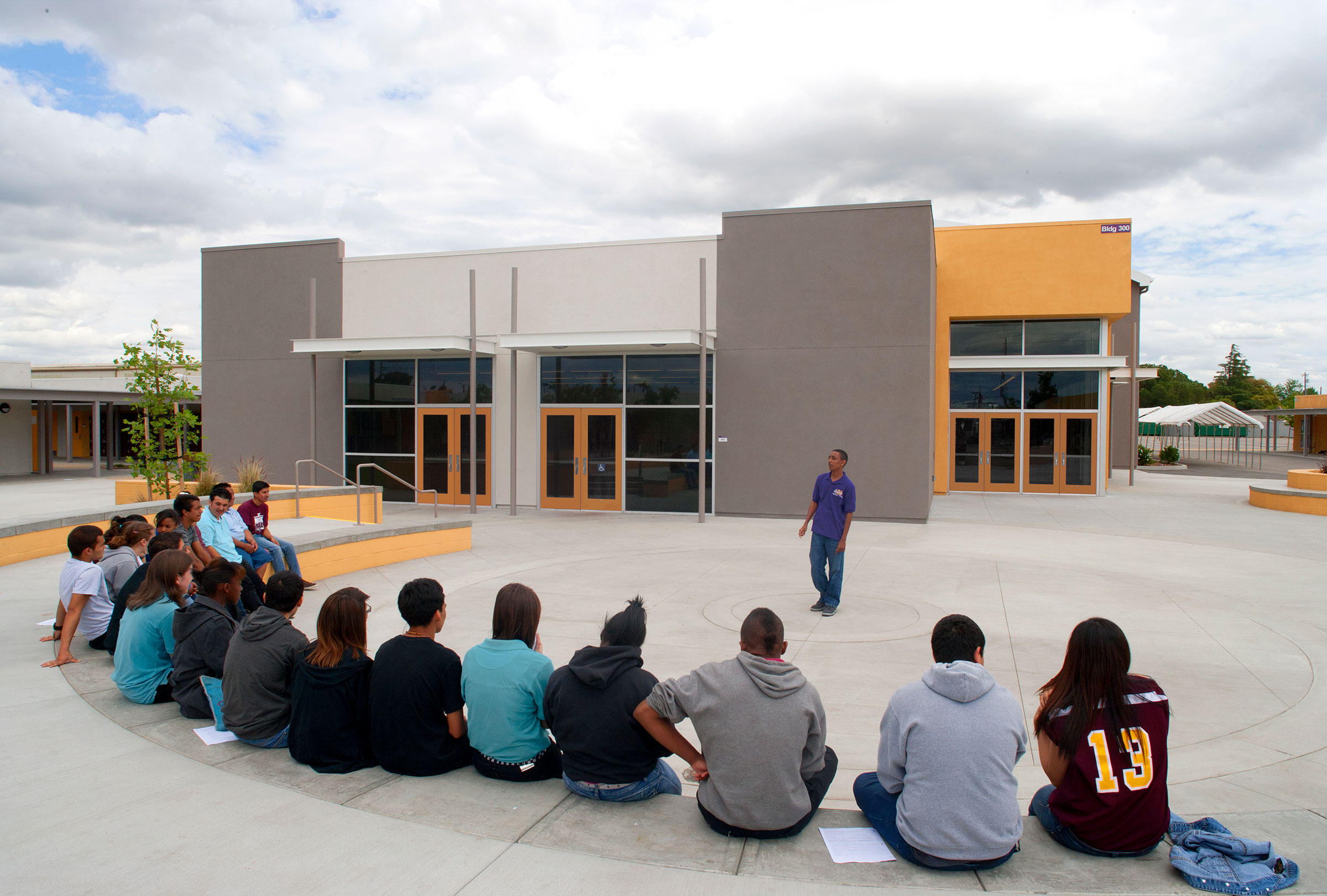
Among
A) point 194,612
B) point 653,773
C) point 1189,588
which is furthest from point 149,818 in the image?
point 1189,588

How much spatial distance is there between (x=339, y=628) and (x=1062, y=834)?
3.24 metres

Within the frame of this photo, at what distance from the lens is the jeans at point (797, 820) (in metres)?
3.30

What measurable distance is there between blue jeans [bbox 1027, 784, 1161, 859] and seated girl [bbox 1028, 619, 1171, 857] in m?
0.01

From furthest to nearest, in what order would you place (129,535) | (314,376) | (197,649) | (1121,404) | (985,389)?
1. (1121,404)
2. (985,389)
3. (314,376)
4. (129,535)
5. (197,649)

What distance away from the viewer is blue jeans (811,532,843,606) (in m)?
8.25

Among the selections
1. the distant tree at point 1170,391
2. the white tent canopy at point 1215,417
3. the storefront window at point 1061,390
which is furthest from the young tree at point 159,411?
the distant tree at point 1170,391

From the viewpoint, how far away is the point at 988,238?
21.4 metres

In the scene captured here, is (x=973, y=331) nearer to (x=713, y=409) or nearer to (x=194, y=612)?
(x=713, y=409)

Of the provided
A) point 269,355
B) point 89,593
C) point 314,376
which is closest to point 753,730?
point 89,593

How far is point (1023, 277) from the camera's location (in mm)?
21344

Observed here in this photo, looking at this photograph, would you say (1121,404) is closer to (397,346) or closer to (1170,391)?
(397,346)

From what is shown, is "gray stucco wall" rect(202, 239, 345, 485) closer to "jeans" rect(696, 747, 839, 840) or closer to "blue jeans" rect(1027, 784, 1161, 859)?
"jeans" rect(696, 747, 839, 840)

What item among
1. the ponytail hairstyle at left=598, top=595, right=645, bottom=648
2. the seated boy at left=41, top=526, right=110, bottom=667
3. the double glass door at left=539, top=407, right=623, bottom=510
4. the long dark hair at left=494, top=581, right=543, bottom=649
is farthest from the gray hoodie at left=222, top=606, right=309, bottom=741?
the double glass door at left=539, top=407, right=623, bottom=510

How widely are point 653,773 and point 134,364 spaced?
44.0 ft
